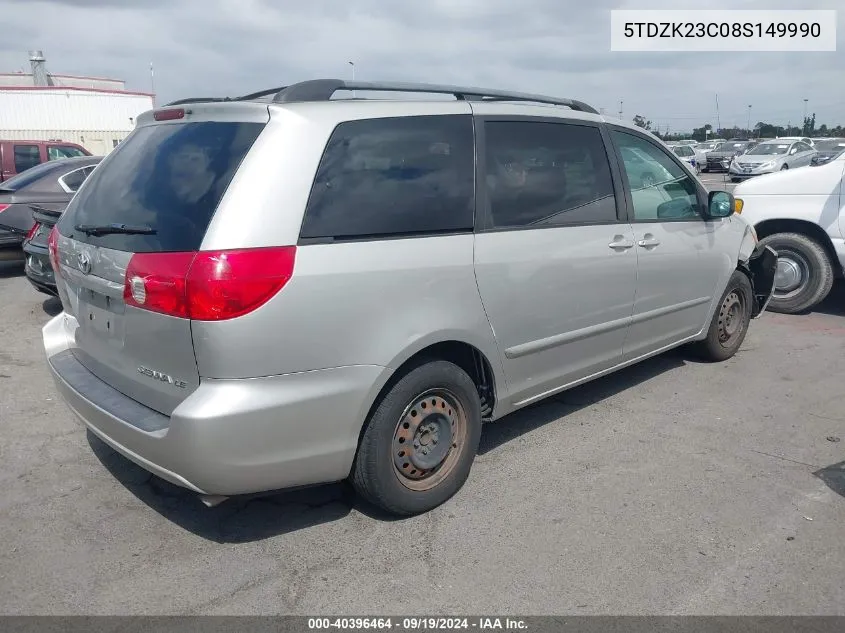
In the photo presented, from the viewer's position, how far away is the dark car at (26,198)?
820 centimetres

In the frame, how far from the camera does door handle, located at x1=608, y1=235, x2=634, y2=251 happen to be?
413 centimetres

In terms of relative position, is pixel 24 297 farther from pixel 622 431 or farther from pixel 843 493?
pixel 843 493

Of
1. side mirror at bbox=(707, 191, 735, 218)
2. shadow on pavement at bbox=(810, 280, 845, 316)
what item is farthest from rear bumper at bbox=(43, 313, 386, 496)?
shadow on pavement at bbox=(810, 280, 845, 316)

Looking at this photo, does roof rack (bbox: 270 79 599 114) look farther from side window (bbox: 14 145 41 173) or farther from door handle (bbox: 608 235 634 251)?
side window (bbox: 14 145 41 173)

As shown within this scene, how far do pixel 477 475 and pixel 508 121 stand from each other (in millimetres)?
1856

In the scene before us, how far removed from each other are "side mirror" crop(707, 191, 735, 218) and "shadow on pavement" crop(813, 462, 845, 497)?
6.12 ft

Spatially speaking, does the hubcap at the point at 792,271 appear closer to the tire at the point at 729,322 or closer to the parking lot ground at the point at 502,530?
the tire at the point at 729,322

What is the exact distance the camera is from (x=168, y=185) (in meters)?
2.93

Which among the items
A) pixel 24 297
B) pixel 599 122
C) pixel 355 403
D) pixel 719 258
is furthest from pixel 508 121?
pixel 24 297

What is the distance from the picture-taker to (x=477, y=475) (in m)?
3.78

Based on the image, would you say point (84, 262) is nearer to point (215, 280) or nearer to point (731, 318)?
point (215, 280)

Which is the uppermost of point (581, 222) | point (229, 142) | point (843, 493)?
point (229, 142)

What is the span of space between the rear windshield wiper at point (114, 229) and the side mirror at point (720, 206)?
12.4 feet

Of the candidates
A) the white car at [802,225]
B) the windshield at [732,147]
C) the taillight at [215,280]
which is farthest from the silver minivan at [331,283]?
the windshield at [732,147]
